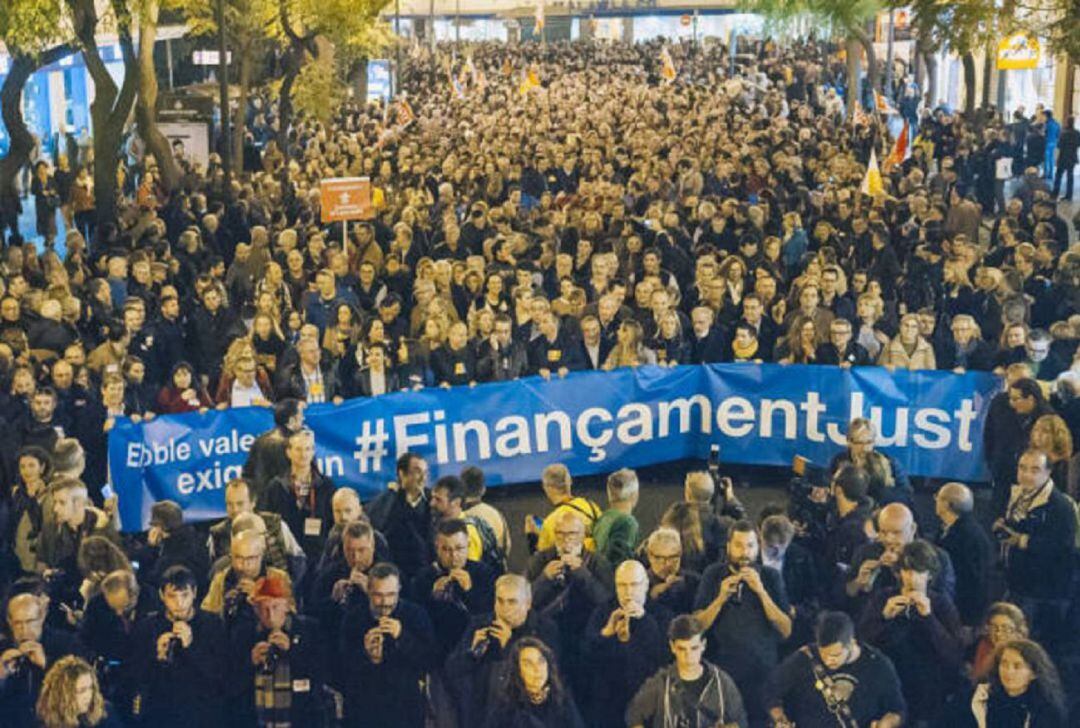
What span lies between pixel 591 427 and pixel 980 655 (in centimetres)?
588

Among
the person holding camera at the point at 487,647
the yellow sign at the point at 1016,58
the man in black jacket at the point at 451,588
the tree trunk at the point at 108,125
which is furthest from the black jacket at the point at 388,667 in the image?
the yellow sign at the point at 1016,58

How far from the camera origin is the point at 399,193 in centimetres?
2505

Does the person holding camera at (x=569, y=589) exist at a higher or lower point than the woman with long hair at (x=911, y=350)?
lower

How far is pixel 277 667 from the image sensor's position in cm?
783

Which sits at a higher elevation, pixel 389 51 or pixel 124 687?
pixel 389 51

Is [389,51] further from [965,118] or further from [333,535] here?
[333,535]

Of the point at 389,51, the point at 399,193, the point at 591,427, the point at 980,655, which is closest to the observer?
the point at 980,655

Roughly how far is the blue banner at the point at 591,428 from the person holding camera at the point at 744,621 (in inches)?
187

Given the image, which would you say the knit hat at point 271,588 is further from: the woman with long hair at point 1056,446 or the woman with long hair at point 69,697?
the woman with long hair at point 1056,446

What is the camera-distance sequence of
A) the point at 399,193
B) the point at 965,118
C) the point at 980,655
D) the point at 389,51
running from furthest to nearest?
1. the point at 389,51
2. the point at 965,118
3. the point at 399,193
4. the point at 980,655

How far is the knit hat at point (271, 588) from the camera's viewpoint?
8.03m

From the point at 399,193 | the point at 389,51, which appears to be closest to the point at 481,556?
the point at 399,193

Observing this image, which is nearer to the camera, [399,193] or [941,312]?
[941,312]

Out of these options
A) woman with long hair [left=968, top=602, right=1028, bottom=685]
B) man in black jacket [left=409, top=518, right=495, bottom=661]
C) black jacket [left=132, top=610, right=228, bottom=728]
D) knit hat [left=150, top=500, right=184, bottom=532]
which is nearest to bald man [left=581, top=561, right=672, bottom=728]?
man in black jacket [left=409, top=518, right=495, bottom=661]
